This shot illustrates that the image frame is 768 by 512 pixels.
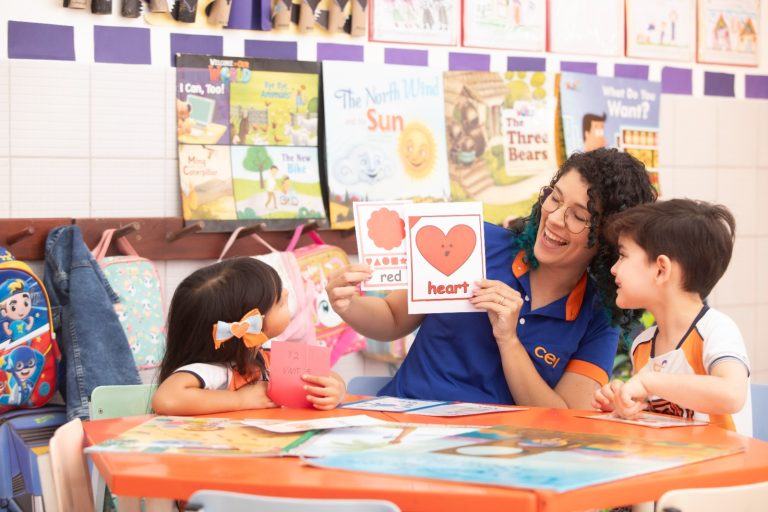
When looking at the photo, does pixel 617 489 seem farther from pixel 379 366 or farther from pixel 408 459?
pixel 379 366

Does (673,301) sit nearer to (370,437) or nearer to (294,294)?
(370,437)

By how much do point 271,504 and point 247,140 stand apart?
2.47 metres

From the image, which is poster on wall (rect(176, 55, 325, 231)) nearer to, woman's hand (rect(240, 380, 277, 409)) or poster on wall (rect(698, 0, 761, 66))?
woman's hand (rect(240, 380, 277, 409))

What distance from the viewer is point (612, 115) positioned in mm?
4543

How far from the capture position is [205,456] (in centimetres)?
174

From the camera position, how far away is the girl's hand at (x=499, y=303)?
2441 millimetres

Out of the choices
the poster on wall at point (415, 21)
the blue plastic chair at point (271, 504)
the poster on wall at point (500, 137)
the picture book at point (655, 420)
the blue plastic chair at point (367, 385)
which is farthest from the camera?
the poster on wall at point (500, 137)

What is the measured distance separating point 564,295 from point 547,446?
3.02ft

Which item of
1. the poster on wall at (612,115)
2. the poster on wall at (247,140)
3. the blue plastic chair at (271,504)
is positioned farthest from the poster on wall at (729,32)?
the blue plastic chair at (271,504)

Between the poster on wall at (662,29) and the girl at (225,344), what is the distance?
2677 mm

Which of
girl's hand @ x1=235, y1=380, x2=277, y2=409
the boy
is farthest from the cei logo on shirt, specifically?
girl's hand @ x1=235, y1=380, x2=277, y2=409

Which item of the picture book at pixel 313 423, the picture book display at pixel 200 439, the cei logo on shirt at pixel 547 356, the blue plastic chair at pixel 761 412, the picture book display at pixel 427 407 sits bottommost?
the blue plastic chair at pixel 761 412

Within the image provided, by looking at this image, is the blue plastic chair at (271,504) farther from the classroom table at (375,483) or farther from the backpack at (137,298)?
the backpack at (137,298)

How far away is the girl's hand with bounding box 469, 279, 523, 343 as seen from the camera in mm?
2441
